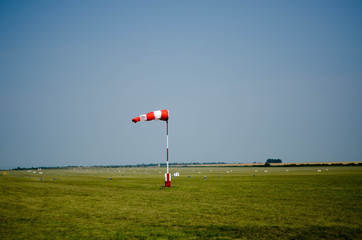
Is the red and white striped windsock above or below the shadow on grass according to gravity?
above

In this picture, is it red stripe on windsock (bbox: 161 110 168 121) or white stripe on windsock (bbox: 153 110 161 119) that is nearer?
white stripe on windsock (bbox: 153 110 161 119)

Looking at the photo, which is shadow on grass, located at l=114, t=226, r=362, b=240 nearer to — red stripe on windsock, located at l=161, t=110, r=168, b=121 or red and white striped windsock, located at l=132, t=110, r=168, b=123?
red and white striped windsock, located at l=132, t=110, r=168, b=123

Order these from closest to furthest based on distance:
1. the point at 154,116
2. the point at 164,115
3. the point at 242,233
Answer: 1. the point at 242,233
2. the point at 154,116
3. the point at 164,115

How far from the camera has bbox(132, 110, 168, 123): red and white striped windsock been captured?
2551cm

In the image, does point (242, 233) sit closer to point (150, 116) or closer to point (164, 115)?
point (150, 116)

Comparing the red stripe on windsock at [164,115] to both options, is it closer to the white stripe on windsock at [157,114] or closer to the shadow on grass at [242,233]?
the white stripe on windsock at [157,114]

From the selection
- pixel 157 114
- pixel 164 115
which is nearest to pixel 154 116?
pixel 157 114

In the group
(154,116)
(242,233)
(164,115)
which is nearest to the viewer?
(242,233)

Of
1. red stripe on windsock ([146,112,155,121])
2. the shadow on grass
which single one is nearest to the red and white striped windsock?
red stripe on windsock ([146,112,155,121])

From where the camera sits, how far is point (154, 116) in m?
26.1

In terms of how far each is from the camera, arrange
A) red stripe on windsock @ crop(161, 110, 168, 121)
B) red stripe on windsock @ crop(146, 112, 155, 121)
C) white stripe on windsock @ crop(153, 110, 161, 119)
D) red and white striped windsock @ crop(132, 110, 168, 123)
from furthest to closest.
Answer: red stripe on windsock @ crop(161, 110, 168, 121), white stripe on windsock @ crop(153, 110, 161, 119), red stripe on windsock @ crop(146, 112, 155, 121), red and white striped windsock @ crop(132, 110, 168, 123)

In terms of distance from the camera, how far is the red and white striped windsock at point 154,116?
2551 cm

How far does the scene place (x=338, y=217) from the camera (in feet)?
36.0

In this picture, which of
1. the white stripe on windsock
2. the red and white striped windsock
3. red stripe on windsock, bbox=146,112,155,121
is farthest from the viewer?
the white stripe on windsock
